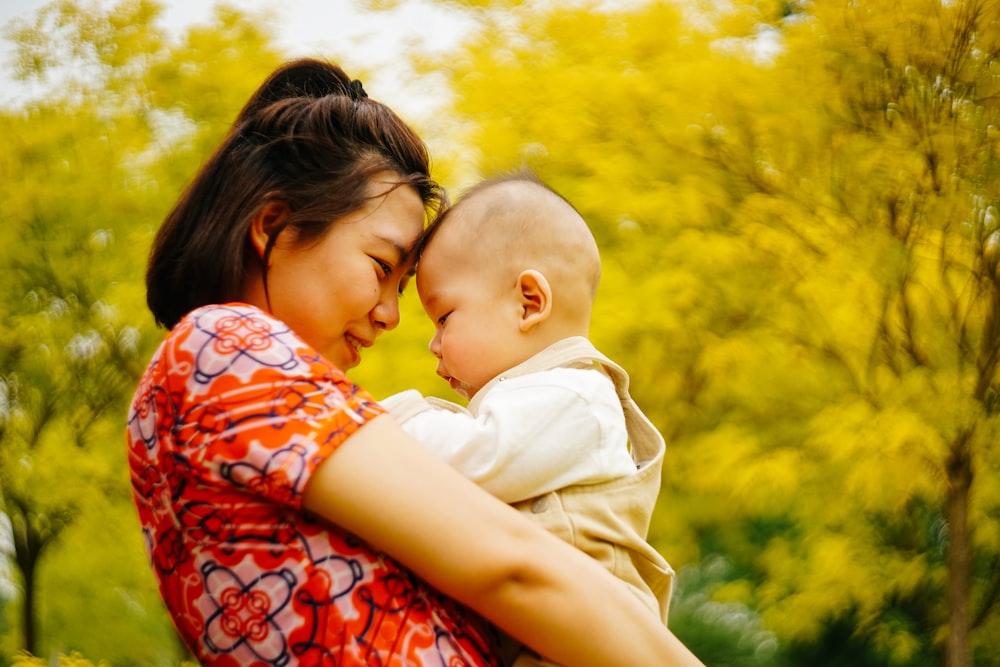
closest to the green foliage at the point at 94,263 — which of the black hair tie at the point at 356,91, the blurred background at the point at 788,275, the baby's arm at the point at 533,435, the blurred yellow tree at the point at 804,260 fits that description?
the blurred background at the point at 788,275

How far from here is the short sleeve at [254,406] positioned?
44.0 inches

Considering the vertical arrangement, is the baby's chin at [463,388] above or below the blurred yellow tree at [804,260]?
above

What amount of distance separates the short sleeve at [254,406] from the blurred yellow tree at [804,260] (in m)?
4.89

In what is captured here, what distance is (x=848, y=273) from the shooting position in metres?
5.98

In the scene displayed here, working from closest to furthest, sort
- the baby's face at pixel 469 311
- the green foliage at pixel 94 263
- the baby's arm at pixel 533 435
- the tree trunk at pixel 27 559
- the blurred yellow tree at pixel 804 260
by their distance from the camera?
the baby's arm at pixel 533 435 → the baby's face at pixel 469 311 → the blurred yellow tree at pixel 804 260 → the green foliage at pixel 94 263 → the tree trunk at pixel 27 559

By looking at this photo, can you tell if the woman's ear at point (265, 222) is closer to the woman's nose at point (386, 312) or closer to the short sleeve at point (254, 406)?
the woman's nose at point (386, 312)

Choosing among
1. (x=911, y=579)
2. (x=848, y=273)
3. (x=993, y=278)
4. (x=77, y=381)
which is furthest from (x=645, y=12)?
(x=77, y=381)

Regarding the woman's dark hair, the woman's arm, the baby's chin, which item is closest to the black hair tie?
the woman's dark hair

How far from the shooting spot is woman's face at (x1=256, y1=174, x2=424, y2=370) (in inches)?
60.1

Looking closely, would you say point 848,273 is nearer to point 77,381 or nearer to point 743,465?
point 743,465

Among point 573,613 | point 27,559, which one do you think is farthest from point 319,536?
point 27,559

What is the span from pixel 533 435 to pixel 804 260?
4.97 metres

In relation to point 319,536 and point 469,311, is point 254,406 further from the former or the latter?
point 469,311

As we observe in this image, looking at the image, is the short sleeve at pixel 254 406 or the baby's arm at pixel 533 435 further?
the baby's arm at pixel 533 435
